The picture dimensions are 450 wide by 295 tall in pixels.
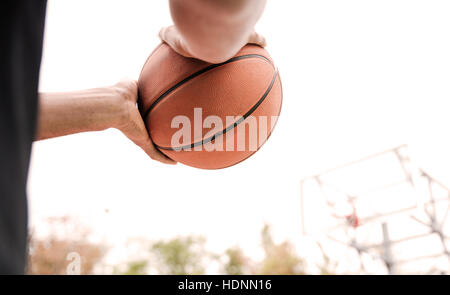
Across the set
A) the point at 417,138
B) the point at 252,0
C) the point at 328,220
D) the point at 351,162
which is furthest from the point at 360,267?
the point at 252,0

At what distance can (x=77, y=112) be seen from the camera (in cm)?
88

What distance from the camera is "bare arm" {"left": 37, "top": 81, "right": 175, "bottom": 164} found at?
2.83 feet

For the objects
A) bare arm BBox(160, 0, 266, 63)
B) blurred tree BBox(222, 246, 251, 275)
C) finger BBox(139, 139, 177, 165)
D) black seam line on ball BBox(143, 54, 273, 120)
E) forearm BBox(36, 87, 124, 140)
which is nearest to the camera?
bare arm BBox(160, 0, 266, 63)

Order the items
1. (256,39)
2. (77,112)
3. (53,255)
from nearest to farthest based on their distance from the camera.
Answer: (77,112)
(256,39)
(53,255)

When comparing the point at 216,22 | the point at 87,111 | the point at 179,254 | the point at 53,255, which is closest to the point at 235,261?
the point at 179,254

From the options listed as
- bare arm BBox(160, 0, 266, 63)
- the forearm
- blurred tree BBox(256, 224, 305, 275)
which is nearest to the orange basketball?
the forearm

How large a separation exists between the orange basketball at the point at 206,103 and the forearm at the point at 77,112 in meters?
0.14

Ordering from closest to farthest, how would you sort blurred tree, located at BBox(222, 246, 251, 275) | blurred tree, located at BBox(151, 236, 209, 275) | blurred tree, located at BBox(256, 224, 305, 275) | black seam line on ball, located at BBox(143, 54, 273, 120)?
1. black seam line on ball, located at BBox(143, 54, 273, 120)
2. blurred tree, located at BBox(256, 224, 305, 275)
3. blurred tree, located at BBox(222, 246, 251, 275)
4. blurred tree, located at BBox(151, 236, 209, 275)

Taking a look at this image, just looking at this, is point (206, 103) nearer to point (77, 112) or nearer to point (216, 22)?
point (77, 112)

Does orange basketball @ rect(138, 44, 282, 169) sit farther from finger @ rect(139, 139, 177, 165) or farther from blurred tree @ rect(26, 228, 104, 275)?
blurred tree @ rect(26, 228, 104, 275)

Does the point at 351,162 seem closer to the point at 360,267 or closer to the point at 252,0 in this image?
the point at 360,267

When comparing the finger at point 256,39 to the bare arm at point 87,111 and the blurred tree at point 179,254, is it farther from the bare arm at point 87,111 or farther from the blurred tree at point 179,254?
the blurred tree at point 179,254

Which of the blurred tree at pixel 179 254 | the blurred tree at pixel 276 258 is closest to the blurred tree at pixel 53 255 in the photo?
the blurred tree at pixel 179 254

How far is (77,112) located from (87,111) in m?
0.02
